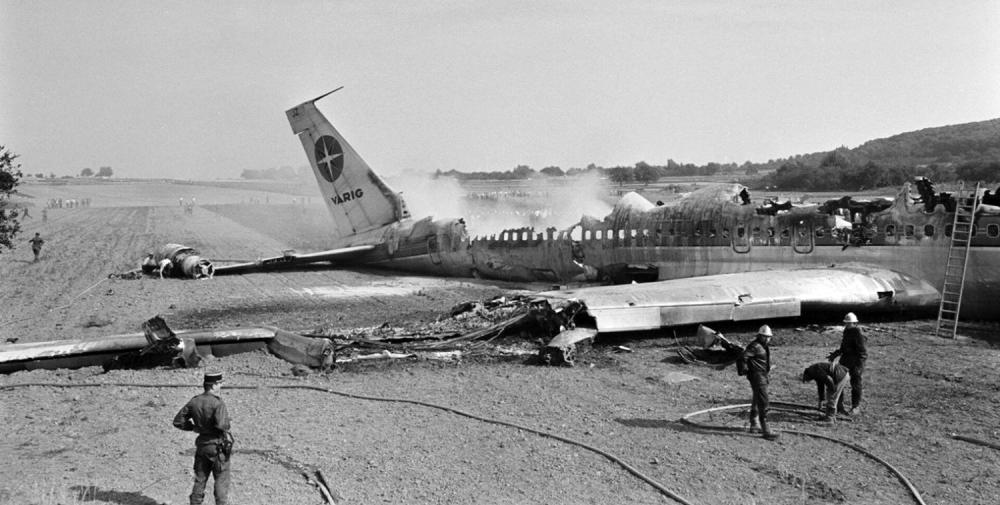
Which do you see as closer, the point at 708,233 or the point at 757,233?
the point at 757,233

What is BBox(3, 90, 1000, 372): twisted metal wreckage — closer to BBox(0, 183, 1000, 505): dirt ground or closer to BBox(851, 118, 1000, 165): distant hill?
BBox(0, 183, 1000, 505): dirt ground

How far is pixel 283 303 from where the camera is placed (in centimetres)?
2425

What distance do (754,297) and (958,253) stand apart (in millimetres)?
5295

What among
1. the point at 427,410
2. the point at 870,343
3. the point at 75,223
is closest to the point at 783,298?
the point at 870,343

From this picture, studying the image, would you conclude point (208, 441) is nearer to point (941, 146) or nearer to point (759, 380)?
point (759, 380)

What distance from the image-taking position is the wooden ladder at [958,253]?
18.5 meters

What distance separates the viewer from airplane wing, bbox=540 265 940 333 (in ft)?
56.5

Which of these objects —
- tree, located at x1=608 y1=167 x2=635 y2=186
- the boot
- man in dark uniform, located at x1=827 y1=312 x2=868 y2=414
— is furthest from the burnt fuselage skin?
tree, located at x1=608 y1=167 x2=635 y2=186

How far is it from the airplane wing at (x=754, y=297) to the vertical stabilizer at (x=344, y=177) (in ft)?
48.5

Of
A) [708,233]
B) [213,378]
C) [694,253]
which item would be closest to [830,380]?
[213,378]

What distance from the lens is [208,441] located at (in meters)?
8.56

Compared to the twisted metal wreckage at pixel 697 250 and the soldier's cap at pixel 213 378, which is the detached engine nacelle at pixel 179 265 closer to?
the twisted metal wreckage at pixel 697 250

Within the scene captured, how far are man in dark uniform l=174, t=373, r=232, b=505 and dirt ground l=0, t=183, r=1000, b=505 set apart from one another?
0.47 meters

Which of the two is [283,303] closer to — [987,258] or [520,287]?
[520,287]
